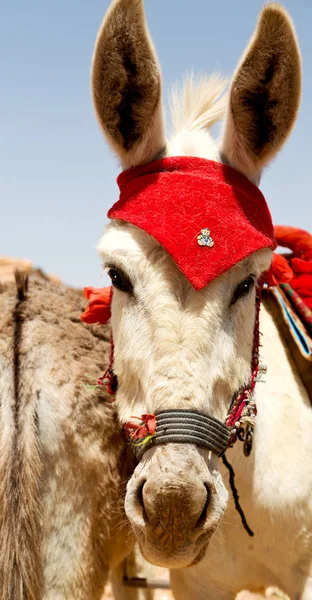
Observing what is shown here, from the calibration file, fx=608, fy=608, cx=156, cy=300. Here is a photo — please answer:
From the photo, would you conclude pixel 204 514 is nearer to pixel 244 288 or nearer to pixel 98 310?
pixel 244 288

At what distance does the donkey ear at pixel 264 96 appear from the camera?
227 cm

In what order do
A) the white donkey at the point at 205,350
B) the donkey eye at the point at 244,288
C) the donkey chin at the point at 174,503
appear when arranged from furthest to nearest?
the donkey eye at the point at 244,288
the white donkey at the point at 205,350
the donkey chin at the point at 174,503

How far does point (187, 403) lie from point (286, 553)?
3.77 ft

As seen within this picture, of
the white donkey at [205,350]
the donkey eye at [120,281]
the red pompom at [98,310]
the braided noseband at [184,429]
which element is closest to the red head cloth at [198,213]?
the white donkey at [205,350]

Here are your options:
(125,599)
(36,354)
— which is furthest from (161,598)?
(36,354)

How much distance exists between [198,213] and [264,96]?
2.09 feet

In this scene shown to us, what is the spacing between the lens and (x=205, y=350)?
2.02m

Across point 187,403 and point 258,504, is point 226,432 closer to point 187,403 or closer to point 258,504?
point 187,403

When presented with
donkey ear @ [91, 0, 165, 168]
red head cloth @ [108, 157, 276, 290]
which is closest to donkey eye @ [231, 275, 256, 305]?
red head cloth @ [108, 157, 276, 290]

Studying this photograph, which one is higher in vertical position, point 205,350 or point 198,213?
point 198,213

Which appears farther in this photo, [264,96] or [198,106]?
[198,106]

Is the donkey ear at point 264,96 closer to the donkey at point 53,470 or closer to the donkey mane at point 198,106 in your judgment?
the donkey mane at point 198,106

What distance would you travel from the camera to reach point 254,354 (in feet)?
7.78

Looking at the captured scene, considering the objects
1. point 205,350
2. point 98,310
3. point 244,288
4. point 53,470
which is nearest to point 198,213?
point 244,288
